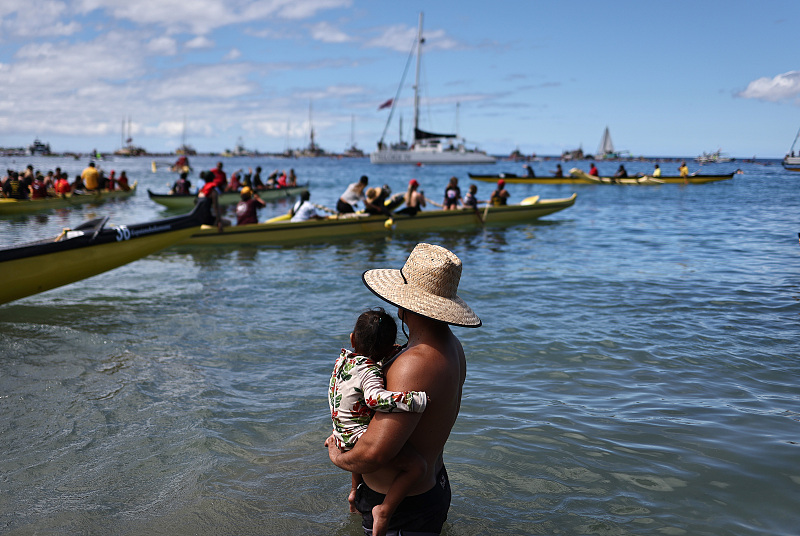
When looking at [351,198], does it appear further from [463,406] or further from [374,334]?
[374,334]

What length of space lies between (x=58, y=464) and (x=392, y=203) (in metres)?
14.2

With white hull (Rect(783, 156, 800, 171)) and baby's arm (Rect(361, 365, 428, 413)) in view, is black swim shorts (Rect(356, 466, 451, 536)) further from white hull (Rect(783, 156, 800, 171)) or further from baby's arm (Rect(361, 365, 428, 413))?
white hull (Rect(783, 156, 800, 171))

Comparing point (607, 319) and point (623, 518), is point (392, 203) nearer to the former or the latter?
point (607, 319)

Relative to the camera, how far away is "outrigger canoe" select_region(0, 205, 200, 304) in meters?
7.91

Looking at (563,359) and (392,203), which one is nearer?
(563,359)

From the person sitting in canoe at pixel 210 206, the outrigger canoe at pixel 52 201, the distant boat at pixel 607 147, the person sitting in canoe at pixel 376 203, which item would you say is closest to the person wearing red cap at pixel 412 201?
the person sitting in canoe at pixel 376 203

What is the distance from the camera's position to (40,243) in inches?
321

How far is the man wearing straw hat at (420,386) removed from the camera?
7.50ft

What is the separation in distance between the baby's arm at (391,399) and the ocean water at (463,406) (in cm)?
163

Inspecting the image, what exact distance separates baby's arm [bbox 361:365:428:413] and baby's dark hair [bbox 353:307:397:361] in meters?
0.17

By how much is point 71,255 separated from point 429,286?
7.81 meters

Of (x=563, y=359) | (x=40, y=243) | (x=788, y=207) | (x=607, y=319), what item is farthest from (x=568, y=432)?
(x=788, y=207)

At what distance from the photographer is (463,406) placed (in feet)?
17.7

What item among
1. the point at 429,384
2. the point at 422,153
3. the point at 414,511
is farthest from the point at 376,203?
the point at 422,153
